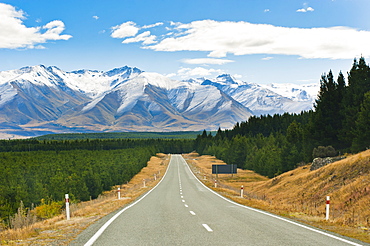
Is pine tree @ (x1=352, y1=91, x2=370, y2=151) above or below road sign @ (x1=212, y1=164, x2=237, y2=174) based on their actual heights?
above

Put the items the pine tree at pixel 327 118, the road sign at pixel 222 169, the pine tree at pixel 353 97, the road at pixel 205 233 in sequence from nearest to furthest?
1. the road at pixel 205 233
2. the pine tree at pixel 353 97
3. the pine tree at pixel 327 118
4. the road sign at pixel 222 169

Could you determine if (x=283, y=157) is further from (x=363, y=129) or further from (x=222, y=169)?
(x=363, y=129)

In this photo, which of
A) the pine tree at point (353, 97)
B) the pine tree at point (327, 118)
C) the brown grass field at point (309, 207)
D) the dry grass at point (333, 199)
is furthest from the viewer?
the pine tree at point (327, 118)

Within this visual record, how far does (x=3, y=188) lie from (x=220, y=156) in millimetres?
106669

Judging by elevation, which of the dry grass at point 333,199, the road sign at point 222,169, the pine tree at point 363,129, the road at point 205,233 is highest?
the pine tree at point 363,129

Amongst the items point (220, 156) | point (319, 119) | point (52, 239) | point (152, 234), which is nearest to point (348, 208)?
point (152, 234)

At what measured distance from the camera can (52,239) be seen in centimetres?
1136

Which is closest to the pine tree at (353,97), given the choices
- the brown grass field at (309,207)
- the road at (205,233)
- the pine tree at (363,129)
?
the pine tree at (363,129)

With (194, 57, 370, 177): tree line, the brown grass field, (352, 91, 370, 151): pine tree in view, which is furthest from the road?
(194, 57, 370, 177): tree line

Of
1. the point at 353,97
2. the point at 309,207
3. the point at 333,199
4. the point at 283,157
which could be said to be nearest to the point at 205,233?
the point at 309,207

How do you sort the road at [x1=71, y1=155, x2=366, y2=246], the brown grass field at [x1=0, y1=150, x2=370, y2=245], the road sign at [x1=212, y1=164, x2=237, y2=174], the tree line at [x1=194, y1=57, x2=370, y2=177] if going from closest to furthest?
the road at [x1=71, y1=155, x2=366, y2=246]
the brown grass field at [x1=0, y1=150, x2=370, y2=245]
the tree line at [x1=194, y1=57, x2=370, y2=177]
the road sign at [x1=212, y1=164, x2=237, y2=174]

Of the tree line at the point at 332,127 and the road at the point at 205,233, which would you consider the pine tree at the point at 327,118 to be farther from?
the road at the point at 205,233

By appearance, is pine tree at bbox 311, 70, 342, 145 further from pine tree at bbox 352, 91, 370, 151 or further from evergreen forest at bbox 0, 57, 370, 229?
pine tree at bbox 352, 91, 370, 151

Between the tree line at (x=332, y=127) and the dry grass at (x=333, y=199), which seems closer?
the dry grass at (x=333, y=199)
